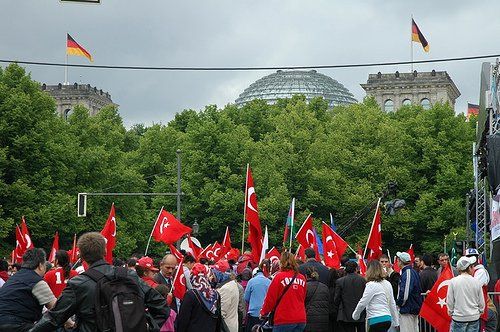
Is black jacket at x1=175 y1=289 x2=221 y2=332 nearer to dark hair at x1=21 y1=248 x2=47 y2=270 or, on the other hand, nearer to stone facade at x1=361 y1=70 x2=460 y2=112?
dark hair at x1=21 y1=248 x2=47 y2=270

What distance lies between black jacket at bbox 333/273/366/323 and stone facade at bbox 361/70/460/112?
112m

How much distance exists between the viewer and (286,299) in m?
14.4

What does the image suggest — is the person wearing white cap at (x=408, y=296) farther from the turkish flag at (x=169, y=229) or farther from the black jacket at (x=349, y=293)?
the turkish flag at (x=169, y=229)

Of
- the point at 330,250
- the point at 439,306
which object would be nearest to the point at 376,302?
the point at 439,306

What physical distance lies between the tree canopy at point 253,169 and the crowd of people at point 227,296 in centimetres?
3058

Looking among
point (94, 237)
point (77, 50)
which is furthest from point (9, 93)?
point (94, 237)

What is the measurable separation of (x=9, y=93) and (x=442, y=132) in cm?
2814

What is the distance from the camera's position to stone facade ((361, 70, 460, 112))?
128000 mm

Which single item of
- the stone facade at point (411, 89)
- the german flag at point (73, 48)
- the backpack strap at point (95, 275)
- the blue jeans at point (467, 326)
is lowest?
the blue jeans at point (467, 326)

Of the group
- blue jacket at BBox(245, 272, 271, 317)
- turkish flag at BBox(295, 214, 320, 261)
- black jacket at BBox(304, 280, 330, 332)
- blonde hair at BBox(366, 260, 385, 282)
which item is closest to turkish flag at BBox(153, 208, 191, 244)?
turkish flag at BBox(295, 214, 320, 261)

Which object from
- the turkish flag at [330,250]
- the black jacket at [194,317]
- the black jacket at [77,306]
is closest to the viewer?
the black jacket at [77,306]

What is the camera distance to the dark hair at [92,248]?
27.6 ft

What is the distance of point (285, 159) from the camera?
62.8 meters

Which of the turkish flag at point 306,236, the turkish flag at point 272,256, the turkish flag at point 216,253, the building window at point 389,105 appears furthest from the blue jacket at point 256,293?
the building window at point 389,105
